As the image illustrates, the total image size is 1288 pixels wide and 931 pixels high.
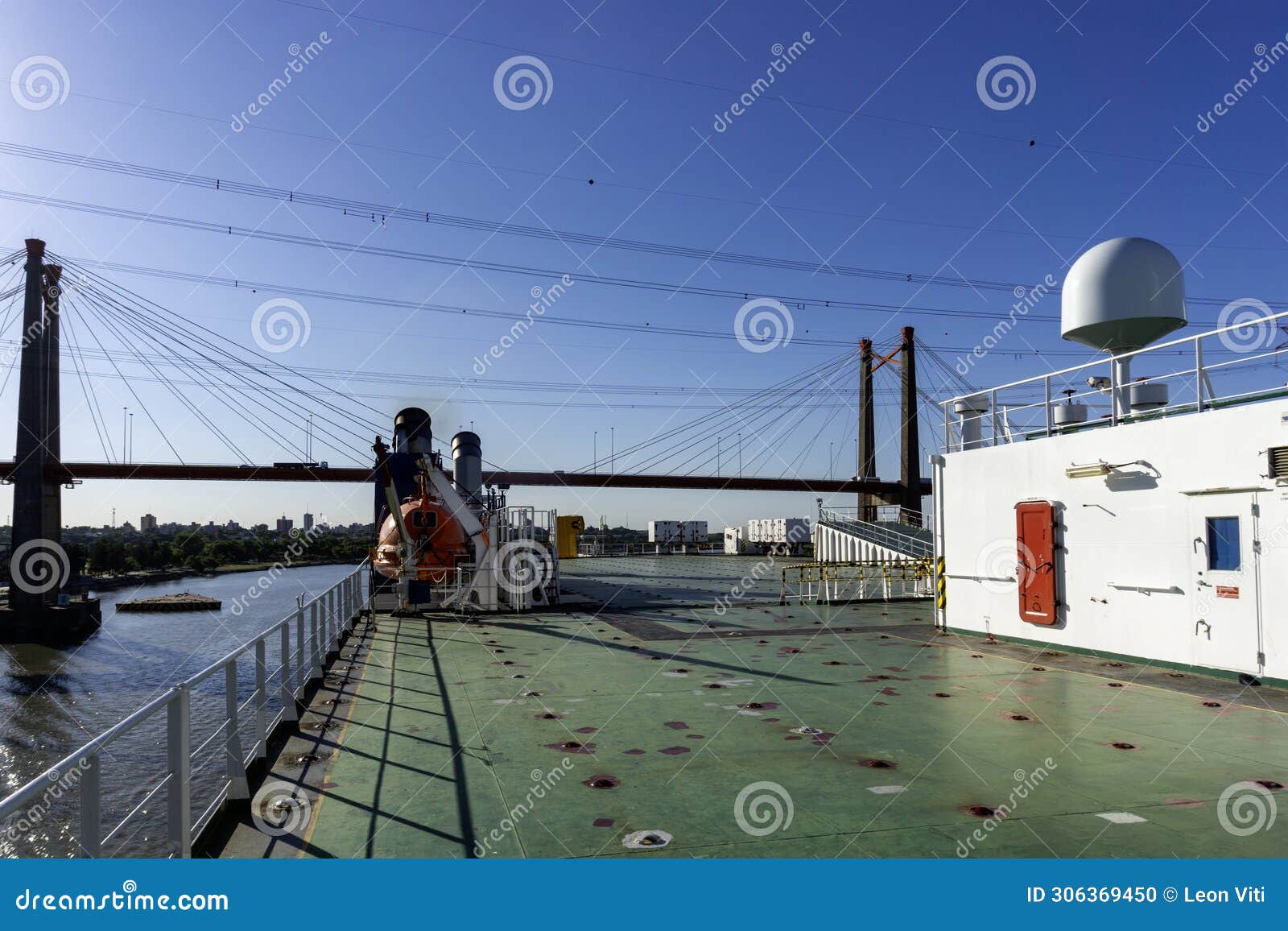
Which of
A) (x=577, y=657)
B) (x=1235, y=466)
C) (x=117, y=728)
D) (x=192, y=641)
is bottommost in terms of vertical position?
(x=192, y=641)

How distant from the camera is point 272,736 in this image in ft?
24.3

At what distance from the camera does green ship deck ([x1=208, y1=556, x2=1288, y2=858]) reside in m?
4.94

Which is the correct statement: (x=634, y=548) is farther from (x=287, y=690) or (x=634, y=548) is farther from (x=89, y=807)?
(x=89, y=807)

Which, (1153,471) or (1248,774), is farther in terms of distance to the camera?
(1153,471)

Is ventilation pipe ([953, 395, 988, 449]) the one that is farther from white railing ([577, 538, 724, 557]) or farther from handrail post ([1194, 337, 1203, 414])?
white railing ([577, 538, 724, 557])

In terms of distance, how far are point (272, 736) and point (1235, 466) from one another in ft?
36.5

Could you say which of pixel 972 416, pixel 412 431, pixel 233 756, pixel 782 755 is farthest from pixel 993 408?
pixel 412 431

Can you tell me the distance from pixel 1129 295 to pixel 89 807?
1484cm

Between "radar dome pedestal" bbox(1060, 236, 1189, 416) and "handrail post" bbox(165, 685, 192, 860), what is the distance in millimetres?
13310

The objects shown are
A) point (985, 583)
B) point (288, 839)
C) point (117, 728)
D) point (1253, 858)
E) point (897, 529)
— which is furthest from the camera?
point (897, 529)

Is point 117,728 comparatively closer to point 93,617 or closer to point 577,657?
point 577,657

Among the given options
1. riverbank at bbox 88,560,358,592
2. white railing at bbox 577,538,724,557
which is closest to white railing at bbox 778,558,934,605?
white railing at bbox 577,538,724,557

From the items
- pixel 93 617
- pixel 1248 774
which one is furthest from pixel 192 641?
pixel 1248 774

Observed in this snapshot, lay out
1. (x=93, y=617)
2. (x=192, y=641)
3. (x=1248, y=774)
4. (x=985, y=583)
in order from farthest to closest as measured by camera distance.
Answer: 1. (x=93, y=617)
2. (x=192, y=641)
3. (x=985, y=583)
4. (x=1248, y=774)
